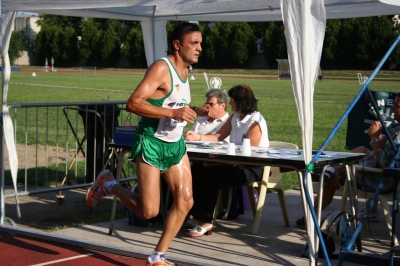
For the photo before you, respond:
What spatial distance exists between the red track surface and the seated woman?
116 cm

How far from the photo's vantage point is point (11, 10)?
682 centimetres

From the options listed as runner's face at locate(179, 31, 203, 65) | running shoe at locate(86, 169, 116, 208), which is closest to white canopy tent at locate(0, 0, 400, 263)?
runner's face at locate(179, 31, 203, 65)

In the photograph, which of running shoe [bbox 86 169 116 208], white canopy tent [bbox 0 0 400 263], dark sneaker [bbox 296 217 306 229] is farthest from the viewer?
dark sneaker [bbox 296 217 306 229]

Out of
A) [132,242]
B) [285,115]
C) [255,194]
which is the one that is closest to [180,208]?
[132,242]

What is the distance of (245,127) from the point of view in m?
7.27

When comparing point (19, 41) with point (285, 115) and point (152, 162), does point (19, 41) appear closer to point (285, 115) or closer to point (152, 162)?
point (285, 115)

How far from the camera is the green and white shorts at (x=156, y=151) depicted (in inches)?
206

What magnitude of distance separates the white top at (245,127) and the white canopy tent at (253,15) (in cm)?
116

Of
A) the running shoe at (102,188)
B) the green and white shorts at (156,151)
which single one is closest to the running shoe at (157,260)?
the green and white shorts at (156,151)

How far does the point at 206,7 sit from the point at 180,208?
399cm

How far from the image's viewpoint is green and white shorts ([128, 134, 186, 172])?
5.22 m

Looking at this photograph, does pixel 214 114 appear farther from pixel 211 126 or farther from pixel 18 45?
pixel 18 45

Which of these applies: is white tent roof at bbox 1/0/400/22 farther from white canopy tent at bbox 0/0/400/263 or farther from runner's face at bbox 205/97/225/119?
runner's face at bbox 205/97/225/119

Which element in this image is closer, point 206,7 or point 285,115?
point 206,7
